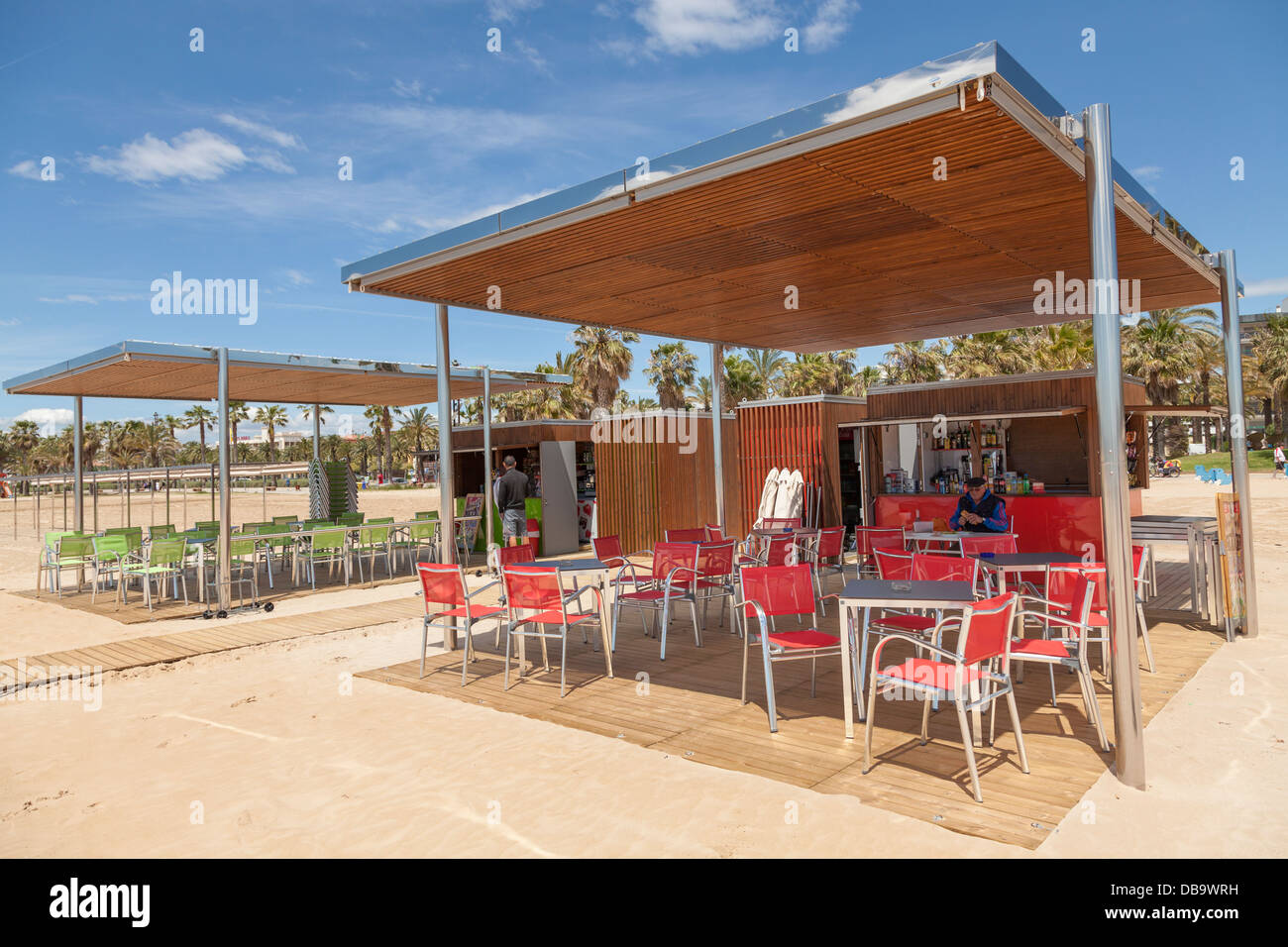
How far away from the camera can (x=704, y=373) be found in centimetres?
4144

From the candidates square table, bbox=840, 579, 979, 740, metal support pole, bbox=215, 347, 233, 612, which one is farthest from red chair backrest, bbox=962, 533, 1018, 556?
metal support pole, bbox=215, 347, 233, 612

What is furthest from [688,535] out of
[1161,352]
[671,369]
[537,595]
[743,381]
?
[1161,352]

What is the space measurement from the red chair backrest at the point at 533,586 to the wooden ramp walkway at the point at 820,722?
624mm

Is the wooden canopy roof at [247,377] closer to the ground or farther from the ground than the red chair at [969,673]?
farther from the ground

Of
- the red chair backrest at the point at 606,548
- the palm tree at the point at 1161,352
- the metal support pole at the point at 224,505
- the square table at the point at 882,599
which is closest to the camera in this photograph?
the square table at the point at 882,599

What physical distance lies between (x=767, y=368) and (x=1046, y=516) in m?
30.1

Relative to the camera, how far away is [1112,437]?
3.73m

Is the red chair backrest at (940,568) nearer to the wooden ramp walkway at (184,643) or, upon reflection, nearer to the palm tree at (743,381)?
the wooden ramp walkway at (184,643)

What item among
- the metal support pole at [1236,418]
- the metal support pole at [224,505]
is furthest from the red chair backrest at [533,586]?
the metal support pole at [1236,418]

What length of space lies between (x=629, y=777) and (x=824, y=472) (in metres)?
9.27

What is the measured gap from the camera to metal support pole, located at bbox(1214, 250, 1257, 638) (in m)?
6.57

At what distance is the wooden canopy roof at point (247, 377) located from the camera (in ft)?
32.3

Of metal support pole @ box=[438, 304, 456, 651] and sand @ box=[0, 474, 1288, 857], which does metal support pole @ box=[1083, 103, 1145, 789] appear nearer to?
sand @ box=[0, 474, 1288, 857]
